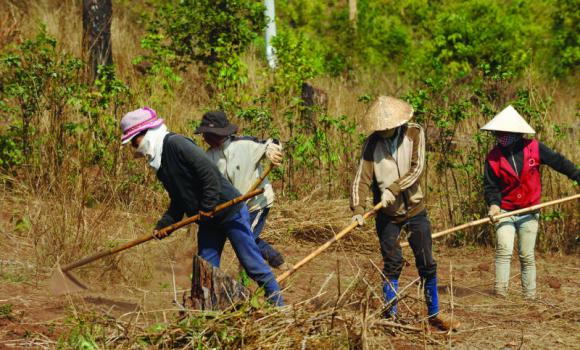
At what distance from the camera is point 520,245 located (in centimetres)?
728

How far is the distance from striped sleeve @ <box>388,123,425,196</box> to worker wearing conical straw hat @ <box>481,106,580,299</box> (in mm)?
903

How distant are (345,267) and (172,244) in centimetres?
167

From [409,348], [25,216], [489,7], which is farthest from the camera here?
[489,7]

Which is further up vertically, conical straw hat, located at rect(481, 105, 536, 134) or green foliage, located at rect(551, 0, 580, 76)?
green foliage, located at rect(551, 0, 580, 76)

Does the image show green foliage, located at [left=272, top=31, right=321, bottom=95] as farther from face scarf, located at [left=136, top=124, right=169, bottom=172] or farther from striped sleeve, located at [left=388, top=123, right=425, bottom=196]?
face scarf, located at [left=136, top=124, right=169, bottom=172]

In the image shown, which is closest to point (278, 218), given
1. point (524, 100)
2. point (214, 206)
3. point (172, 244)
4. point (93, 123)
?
point (172, 244)

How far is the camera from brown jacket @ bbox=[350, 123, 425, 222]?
6.26 m

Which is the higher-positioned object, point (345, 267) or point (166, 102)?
point (166, 102)

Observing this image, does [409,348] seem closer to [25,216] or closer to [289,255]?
[289,255]

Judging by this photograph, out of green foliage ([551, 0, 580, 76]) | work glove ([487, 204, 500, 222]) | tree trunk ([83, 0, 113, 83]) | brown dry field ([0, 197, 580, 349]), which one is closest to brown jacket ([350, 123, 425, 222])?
brown dry field ([0, 197, 580, 349])

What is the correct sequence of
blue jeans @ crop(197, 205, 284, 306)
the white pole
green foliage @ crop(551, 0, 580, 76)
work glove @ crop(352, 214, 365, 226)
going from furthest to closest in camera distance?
green foliage @ crop(551, 0, 580, 76) → the white pole → work glove @ crop(352, 214, 365, 226) → blue jeans @ crop(197, 205, 284, 306)

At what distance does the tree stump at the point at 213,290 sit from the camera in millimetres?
5426

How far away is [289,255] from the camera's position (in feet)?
29.3

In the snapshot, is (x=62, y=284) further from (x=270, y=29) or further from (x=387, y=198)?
(x=270, y=29)
